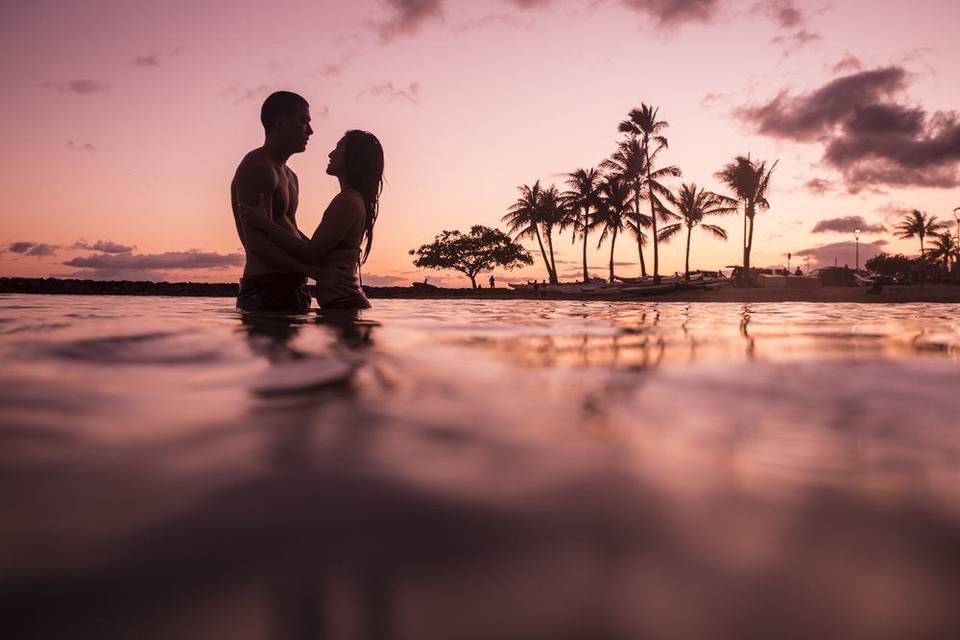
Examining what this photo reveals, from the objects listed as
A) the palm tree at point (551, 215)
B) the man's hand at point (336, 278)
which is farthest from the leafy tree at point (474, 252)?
the man's hand at point (336, 278)

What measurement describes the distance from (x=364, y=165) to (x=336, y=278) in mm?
905

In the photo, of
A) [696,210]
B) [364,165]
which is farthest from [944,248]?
[364,165]

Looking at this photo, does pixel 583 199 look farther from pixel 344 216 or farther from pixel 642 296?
pixel 344 216

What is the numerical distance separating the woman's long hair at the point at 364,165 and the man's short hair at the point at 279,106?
421mm

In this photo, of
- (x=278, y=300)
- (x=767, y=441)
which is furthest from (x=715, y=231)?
(x=767, y=441)

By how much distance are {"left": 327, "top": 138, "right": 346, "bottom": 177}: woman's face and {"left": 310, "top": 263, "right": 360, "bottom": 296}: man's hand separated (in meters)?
0.71

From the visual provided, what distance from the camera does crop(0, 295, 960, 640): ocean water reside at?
0.51 m

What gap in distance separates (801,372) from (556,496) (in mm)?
1551

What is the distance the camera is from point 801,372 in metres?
1.97

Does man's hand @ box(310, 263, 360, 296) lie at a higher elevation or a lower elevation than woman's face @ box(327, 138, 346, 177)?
lower

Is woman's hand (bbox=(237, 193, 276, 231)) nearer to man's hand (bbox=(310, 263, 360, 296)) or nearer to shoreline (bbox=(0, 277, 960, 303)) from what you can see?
man's hand (bbox=(310, 263, 360, 296))

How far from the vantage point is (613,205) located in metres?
34.0

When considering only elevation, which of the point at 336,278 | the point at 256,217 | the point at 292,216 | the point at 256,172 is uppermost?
the point at 256,172

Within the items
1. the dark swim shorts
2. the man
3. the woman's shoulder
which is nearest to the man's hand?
the man
